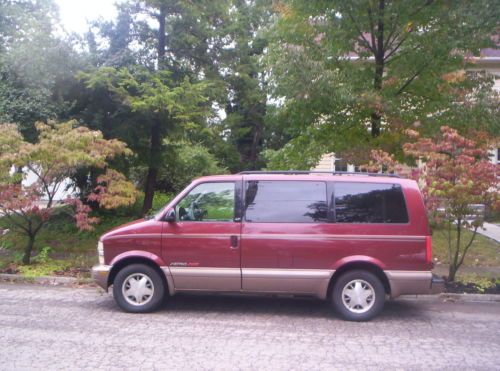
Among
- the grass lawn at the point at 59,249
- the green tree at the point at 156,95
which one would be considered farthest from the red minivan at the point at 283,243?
the green tree at the point at 156,95

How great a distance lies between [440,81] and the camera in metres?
11.6

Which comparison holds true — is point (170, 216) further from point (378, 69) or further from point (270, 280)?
point (378, 69)

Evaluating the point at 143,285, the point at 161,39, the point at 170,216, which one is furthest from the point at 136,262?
the point at 161,39

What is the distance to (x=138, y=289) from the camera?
7500mm

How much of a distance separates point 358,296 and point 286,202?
165cm

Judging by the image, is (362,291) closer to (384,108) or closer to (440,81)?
(384,108)

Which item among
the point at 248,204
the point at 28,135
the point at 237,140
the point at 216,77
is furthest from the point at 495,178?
the point at 237,140

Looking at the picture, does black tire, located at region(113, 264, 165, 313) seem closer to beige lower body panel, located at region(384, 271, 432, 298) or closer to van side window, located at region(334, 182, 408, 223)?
van side window, located at region(334, 182, 408, 223)

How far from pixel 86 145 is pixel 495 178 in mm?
7732

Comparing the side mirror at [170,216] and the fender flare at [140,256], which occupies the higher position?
the side mirror at [170,216]

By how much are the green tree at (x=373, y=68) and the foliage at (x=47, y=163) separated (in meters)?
4.22

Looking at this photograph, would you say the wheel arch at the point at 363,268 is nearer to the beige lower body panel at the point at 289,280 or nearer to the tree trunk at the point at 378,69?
the beige lower body panel at the point at 289,280

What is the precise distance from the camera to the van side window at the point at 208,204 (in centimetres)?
753

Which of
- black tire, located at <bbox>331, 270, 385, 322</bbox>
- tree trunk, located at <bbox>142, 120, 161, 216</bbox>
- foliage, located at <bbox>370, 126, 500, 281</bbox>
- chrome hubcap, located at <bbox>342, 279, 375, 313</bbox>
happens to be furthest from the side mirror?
tree trunk, located at <bbox>142, 120, 161, 216</bbox>
